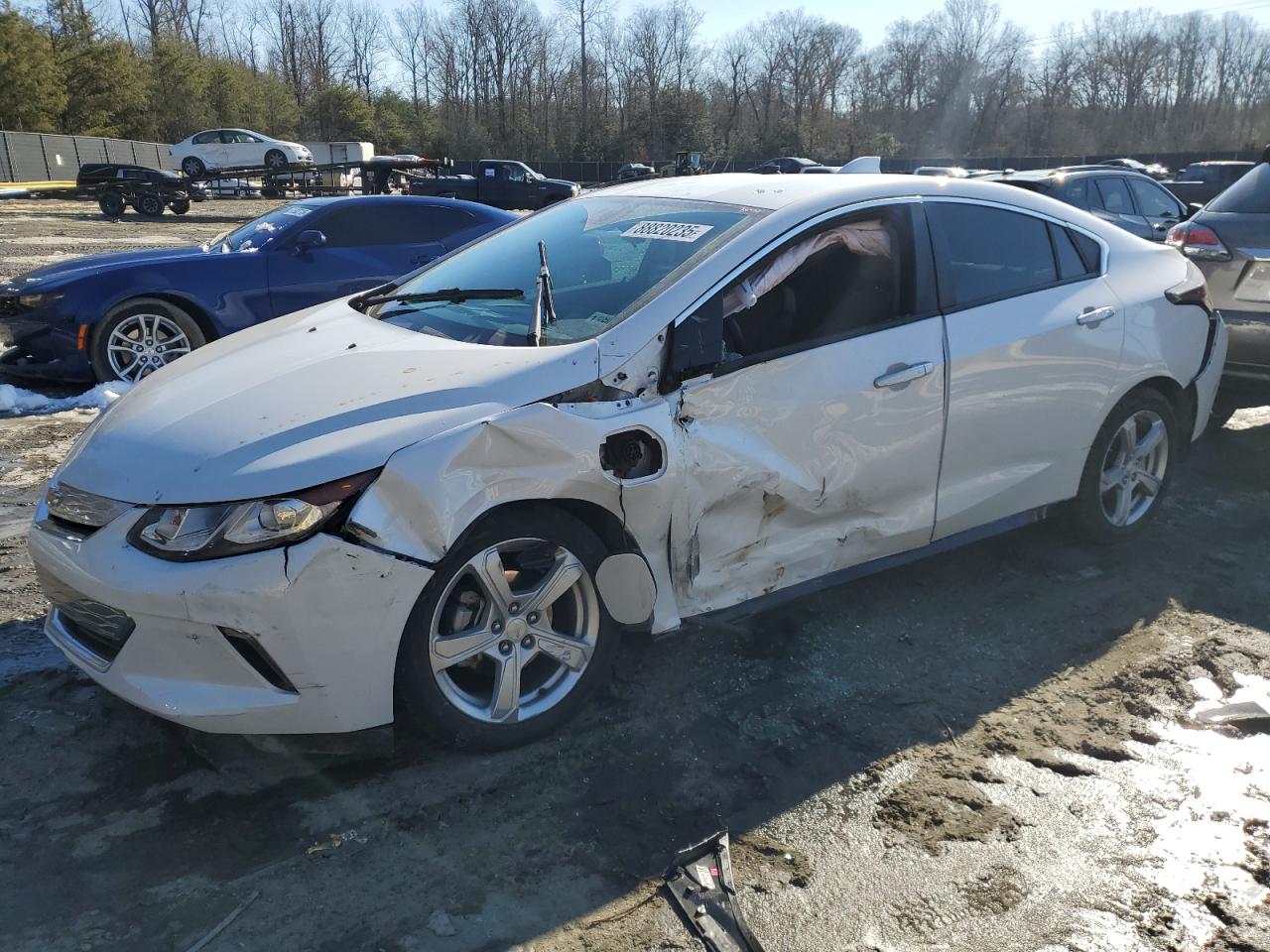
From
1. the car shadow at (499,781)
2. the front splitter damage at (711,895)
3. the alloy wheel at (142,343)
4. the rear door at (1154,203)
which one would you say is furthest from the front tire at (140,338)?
the rear door at (1154,203)

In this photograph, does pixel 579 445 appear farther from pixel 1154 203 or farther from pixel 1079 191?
pixel 1154 203

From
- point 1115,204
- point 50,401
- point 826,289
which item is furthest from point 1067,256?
point 1115,204

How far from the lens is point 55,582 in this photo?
2.83m

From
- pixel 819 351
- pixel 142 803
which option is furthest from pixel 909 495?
pixel 142 803

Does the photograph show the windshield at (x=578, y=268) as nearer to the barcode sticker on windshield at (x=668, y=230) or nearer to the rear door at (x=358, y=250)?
the barcode sticker on windshield at (x=668, y=230)

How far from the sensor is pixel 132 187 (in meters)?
27.2

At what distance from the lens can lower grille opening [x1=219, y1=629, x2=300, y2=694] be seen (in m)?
2.52

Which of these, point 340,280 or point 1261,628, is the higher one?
point 340,280

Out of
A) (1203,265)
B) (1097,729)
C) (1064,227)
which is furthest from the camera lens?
(1203,265)

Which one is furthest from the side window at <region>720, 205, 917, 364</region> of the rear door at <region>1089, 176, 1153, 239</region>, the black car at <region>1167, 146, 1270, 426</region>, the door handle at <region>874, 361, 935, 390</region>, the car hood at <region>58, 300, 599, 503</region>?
the rear door at <region>1089, 176, 1153, 239</region>

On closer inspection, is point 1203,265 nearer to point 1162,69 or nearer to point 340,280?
point 340,280

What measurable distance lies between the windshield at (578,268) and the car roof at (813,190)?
10 cm

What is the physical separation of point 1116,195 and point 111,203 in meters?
25.3

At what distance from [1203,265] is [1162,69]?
3800 inches
